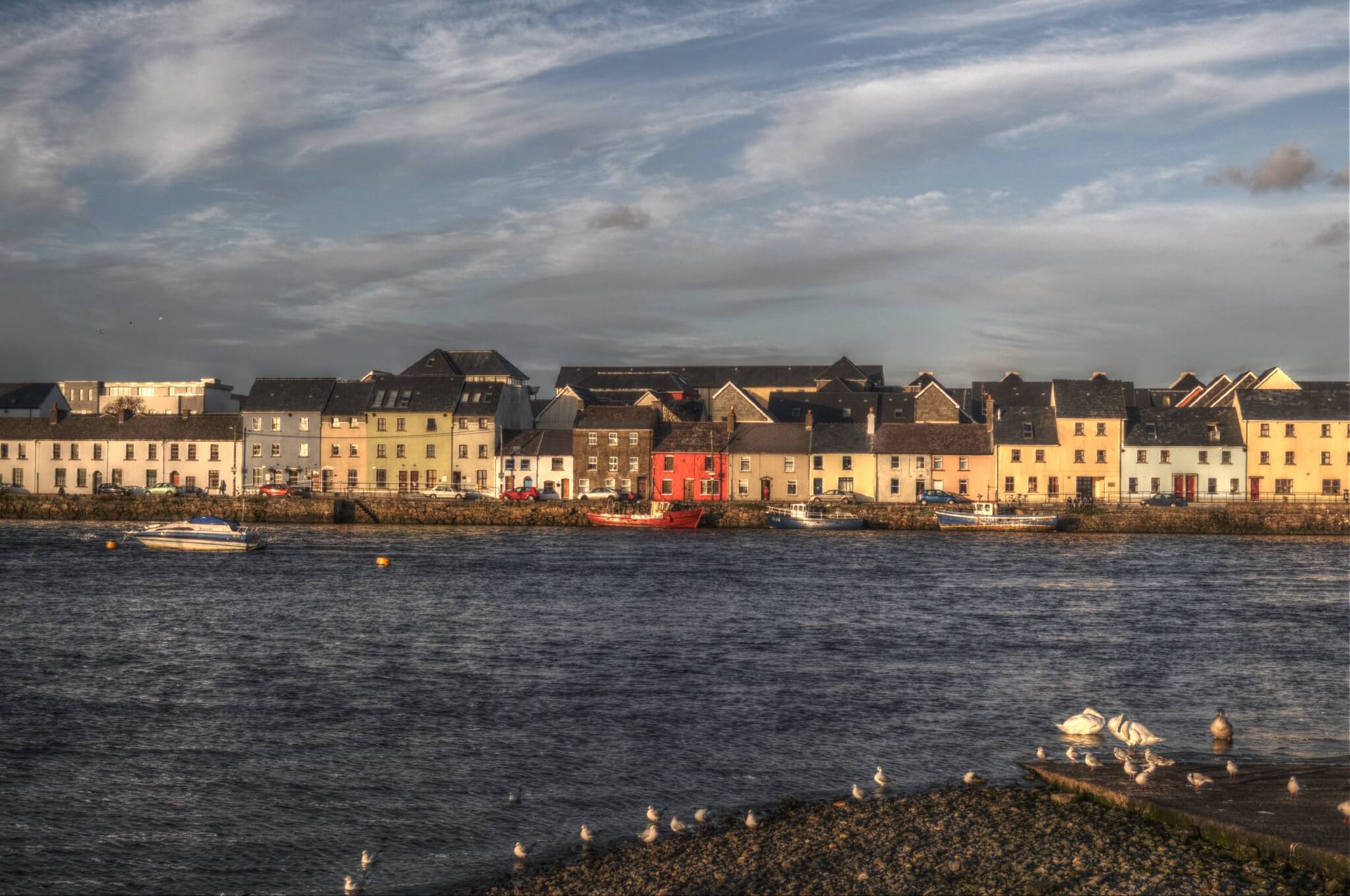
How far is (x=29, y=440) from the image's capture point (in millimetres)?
92625

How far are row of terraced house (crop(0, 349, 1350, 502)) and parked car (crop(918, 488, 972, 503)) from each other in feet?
4.97

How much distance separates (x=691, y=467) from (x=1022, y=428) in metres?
23.1

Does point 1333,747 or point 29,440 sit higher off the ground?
point 29,440

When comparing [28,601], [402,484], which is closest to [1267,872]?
[28,601]

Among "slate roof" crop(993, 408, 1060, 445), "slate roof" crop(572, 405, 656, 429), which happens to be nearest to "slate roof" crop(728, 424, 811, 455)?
"slate roof" crop(572, 405, 656, 429)

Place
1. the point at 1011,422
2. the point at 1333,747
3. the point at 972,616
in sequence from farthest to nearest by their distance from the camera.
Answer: the point at 1011,422
the point at 972,616
the point at 1333,747

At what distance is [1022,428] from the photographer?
279 ft

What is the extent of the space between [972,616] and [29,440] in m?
80.6

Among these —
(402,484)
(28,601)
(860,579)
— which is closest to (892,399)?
(402,484)

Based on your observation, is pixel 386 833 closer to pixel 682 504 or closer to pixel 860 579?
pixel 860 579

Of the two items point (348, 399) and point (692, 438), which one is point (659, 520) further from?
point (348, 399)

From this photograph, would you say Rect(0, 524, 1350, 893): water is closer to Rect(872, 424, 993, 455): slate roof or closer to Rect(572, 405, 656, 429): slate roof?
Rect(872, 424, 993, 455): slate roof

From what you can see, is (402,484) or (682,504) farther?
(402,484)

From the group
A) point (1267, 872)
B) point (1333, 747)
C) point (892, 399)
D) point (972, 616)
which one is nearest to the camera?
point (1267, 872)
